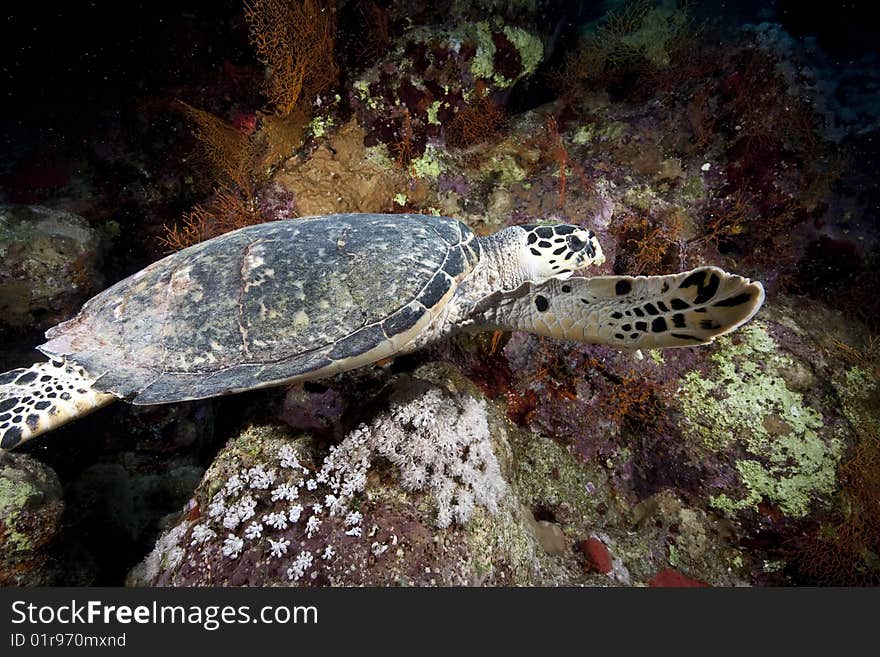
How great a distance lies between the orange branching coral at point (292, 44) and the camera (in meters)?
3.12

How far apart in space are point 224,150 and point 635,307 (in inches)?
139

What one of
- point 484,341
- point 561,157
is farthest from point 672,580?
point 561,157

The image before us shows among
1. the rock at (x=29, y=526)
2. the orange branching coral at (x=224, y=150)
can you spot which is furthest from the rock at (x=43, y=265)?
the rock at (x=29, y=526)

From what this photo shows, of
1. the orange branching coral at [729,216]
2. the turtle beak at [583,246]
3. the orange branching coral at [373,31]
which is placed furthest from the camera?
the orange branching coral at [373,31]

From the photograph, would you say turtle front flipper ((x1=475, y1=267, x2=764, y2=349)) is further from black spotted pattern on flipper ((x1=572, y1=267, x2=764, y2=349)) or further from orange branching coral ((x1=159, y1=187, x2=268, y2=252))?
orange branching coral ((x1=159, y1=187, x2=268, y2=252))

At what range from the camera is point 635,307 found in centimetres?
180

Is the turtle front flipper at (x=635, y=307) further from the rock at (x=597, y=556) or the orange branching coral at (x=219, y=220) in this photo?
the orange branching coral at (x=219, y=220)

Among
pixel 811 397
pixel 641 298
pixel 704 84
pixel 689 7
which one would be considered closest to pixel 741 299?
pixel 641 298

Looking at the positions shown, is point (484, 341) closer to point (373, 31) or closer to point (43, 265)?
point (373, 31)

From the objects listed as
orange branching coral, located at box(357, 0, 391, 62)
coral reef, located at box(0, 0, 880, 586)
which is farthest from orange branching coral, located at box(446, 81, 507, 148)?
orange branching coral, located at box(357, 0, 391, 62)

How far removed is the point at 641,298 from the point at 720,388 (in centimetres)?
113

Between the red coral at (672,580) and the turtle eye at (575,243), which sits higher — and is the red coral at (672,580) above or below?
below

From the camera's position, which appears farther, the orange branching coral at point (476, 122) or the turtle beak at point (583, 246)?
the orange branching coral at point (476, 122)

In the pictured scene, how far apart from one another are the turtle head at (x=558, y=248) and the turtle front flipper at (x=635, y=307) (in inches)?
13.2
